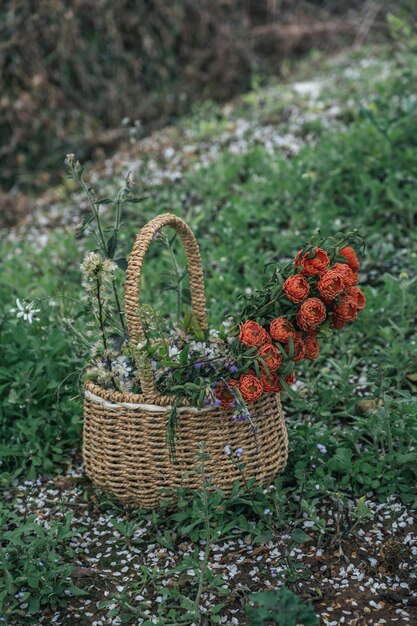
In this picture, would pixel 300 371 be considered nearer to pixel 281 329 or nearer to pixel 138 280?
pixel 281 329

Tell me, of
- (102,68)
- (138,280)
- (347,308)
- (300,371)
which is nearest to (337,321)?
(347,308)

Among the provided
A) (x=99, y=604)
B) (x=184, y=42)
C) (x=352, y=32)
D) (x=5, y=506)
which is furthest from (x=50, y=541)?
(x=352, y=32)

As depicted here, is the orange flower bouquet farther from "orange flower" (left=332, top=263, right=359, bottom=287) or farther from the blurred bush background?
the blurred bush background

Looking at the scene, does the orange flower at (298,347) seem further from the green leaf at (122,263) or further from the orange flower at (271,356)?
the green leaf at (122,263)

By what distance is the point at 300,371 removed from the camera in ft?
11.7

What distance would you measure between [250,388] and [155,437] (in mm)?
376

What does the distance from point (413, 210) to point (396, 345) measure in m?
1.24

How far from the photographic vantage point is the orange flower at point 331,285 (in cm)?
255

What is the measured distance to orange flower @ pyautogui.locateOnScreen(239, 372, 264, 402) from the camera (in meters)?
2.56

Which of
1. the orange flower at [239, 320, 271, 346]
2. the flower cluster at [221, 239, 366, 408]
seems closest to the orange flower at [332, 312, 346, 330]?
the flower cluster at [221, 239, 366, 408]

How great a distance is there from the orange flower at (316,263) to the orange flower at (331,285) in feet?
0.14

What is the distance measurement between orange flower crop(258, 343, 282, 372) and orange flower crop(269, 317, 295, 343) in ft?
0.13

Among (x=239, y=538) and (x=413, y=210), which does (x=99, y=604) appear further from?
(x=413, y=210)

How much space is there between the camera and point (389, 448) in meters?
2.86
